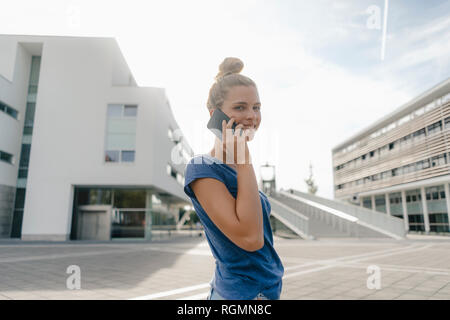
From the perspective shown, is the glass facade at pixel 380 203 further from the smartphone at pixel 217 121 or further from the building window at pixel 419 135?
Result: the smartphone at pixel 217 121

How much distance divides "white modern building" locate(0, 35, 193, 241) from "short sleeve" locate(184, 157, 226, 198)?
63.9 ft

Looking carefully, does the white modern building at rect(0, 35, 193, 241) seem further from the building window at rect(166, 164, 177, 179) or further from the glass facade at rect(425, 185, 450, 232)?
the glass facade at rect(425, 185, 450, 232)

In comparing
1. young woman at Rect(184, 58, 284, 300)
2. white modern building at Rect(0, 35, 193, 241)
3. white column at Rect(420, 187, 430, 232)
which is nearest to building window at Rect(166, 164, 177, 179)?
white modern building at Rect(0, 35, 193, 241)

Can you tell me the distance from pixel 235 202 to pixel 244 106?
1.19 ft

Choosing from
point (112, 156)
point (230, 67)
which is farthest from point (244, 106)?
point (112, 156)

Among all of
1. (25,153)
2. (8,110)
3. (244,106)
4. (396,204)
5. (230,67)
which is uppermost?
(8,110)

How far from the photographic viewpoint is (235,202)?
0.99m

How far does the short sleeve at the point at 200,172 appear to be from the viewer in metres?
1.01

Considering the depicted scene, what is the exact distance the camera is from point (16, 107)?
22812 mm

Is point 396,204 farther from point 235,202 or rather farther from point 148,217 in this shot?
point 235,202

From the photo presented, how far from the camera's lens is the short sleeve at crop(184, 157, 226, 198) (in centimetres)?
101

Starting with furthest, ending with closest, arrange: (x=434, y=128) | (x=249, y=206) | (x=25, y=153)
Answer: (x=434, y=128) → (x=25, y=153) → (x=249, y=206)

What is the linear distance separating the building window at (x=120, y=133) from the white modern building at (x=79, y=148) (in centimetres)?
7
